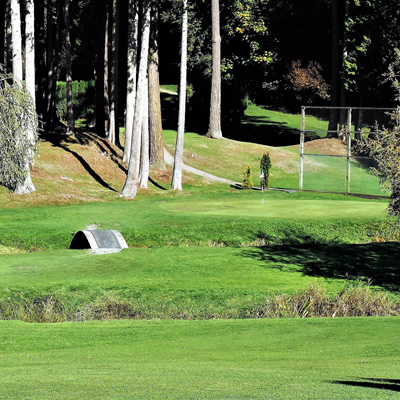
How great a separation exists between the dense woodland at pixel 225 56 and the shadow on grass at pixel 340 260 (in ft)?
55.9

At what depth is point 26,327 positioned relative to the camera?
16.2m

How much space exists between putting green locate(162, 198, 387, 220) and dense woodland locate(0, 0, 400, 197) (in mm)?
7912

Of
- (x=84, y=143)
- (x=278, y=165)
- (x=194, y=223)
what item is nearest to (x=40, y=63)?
(x=84, y=143)

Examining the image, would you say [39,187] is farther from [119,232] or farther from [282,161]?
[282,161]

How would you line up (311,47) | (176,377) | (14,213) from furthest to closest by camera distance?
(311,47) < (14,213) < (176,377)

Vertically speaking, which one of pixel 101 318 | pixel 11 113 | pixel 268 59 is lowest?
pixel 101 318

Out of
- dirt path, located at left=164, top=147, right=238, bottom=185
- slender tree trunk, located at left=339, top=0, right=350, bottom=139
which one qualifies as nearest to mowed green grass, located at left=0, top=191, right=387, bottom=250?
dirt path, located at left=164, top=147, right=238, bottom=185

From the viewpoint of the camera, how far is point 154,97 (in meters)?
47.4

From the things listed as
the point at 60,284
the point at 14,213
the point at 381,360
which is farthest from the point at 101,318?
the point at 14,213

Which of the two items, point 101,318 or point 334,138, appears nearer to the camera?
point 101,318

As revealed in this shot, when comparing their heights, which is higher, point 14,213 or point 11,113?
point 11,113

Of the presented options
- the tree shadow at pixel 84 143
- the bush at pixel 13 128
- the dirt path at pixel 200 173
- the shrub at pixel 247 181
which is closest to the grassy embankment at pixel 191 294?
the bush at pixel 13 128

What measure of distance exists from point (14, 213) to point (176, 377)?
1986 cm

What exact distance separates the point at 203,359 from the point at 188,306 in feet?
17.7
